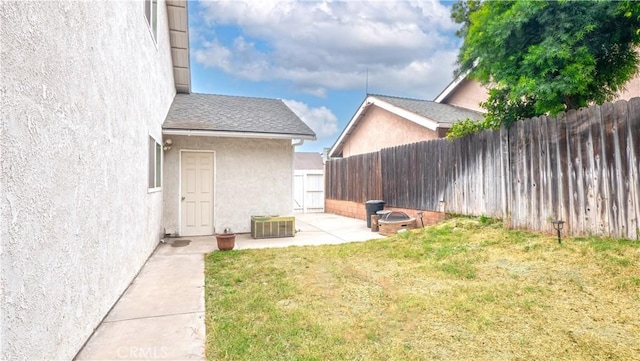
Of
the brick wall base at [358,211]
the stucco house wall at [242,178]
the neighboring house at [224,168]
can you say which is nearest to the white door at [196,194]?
the neighboring house at [224,168]

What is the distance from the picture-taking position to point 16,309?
1815mm

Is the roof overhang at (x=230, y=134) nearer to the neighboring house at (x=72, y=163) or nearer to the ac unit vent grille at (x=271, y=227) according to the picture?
the neighboring house at (x=72, y=163)

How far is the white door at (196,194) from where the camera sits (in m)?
8.54

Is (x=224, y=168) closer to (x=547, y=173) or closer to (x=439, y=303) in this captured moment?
(x=439, y=303)

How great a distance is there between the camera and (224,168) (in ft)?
28.7

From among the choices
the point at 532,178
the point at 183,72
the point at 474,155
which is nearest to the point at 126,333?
the point at 532,178

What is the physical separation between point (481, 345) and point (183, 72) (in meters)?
10.4

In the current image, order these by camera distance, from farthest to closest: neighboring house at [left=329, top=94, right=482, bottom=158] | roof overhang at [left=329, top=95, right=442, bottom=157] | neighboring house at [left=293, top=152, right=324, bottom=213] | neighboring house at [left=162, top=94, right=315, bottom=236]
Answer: neighboring house at [left=293, top=152, right=324, bottom=213], neighboring house at [left=329, top=94, right=482, bottom=158], roof overhang at [left=329, top=95, right=442, bottom=157], neighboring house at [left=162, top=94, right=315, bottom=236]

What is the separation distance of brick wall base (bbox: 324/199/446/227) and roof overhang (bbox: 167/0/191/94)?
732 cm

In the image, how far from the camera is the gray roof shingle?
37.9ft

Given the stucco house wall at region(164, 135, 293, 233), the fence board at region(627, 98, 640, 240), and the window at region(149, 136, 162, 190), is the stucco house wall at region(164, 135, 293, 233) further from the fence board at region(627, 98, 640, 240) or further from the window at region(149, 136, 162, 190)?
the fence board at region(627, 98, 640, 240)

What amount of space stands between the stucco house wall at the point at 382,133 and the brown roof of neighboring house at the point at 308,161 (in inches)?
668

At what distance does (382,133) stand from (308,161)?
22.4 metres

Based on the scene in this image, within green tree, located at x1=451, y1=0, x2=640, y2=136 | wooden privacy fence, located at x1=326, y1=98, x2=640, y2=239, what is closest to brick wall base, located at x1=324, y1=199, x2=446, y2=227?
wooden privacy fence, located at x1=326, y1=98, x2=640, y2=239
